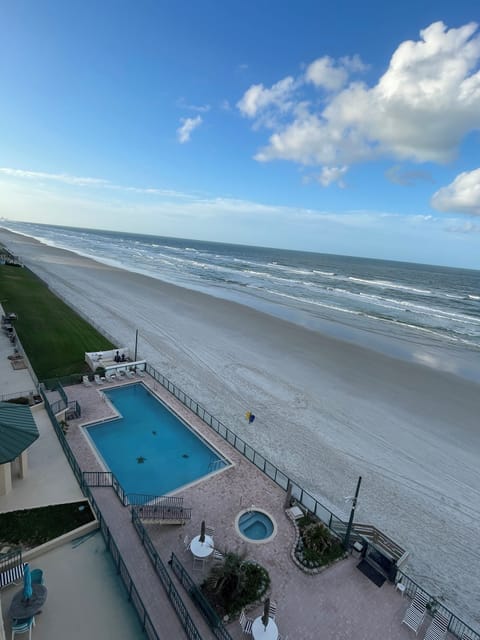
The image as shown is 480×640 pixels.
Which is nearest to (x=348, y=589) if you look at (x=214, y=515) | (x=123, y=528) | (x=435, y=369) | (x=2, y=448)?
(x=214, y=515)

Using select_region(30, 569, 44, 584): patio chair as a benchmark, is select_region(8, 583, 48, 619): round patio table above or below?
above

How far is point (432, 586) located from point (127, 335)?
2734cm

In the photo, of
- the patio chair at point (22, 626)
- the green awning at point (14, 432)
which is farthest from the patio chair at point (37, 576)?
the green awning at point (14, 432)

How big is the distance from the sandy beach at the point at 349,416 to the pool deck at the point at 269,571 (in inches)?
105

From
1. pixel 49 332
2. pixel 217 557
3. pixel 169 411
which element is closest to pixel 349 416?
pixel 169 411

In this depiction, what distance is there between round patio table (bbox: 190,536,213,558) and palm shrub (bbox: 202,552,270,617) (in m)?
0.50

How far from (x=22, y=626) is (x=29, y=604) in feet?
1.28

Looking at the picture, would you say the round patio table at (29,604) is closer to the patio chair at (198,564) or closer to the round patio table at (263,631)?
the patio chair at (198,564)

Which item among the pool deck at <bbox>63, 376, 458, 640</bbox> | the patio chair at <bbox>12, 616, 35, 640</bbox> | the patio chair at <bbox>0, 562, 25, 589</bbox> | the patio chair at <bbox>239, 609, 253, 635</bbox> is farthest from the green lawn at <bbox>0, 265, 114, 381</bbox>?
the patio chair at <bbox>239, 609, 253, 635</bbox>

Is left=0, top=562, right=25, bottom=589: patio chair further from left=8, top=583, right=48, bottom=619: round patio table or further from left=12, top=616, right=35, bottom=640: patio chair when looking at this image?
left=12, top=616, right=35, bottom=640: patio chair

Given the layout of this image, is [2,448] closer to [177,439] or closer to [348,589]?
[177,439]

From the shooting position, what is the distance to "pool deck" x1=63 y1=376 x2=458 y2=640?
9.58 m

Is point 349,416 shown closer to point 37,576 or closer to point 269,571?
point 269,571

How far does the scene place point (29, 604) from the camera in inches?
297
